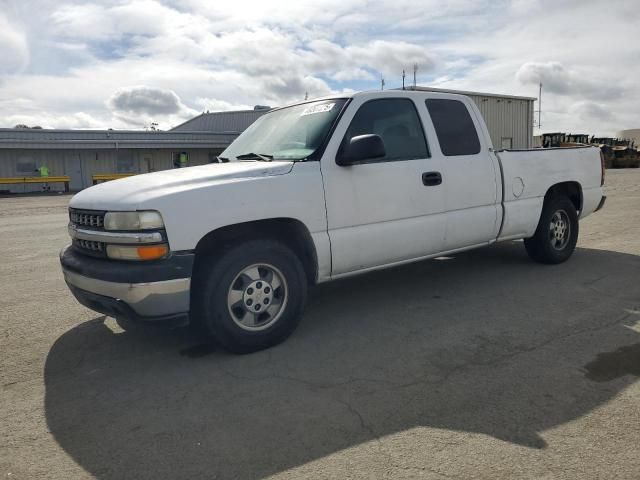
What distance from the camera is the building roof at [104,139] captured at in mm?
31281

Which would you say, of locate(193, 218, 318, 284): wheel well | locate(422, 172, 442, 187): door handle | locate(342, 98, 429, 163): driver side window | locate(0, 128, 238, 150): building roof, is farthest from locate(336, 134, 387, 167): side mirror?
locate(0, 128, 238, 150): building roof

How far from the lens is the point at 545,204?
19.7 feet

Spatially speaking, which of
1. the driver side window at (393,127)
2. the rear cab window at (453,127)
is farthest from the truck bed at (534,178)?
the driver side window at (393,127)

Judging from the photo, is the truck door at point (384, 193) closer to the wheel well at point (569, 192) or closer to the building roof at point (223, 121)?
the wheel well at point (569, 192)

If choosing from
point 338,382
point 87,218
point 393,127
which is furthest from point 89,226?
point 393,127

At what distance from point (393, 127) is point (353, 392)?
8.19 feet

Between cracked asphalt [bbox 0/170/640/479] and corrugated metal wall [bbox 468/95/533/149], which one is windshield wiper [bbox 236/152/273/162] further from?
corrugated metal wall [bbox 468/95/533/149]

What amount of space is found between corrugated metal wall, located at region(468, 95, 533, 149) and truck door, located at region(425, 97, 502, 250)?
23288 millimetres

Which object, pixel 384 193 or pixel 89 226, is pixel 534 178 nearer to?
pixel 384 193

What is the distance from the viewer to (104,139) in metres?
33.7

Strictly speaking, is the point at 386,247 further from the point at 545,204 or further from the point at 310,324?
the point at 545,204

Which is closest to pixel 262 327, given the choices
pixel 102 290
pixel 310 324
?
pixel 310 324

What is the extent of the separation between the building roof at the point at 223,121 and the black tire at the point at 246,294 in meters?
43.1

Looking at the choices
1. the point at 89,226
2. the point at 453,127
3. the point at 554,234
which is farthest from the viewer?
the point at 554,234
